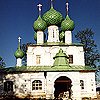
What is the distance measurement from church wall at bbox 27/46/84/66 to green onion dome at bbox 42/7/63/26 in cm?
337

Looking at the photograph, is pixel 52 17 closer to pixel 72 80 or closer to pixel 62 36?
pixel 62 36

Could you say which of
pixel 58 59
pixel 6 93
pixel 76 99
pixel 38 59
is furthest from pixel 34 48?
pixel 76 99

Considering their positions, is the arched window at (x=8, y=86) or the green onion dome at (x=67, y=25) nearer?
the arched window at (x=8, y=86)

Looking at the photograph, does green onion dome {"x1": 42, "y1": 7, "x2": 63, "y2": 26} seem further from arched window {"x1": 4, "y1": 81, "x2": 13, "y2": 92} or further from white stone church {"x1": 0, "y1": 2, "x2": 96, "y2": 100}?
arched window {"x1": 4, "y1": 81, "x2": 13, "y2": 92}

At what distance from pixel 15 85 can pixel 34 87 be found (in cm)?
216

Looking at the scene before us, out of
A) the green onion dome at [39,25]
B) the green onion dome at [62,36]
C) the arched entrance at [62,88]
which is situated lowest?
the arched entrance at [62,88]

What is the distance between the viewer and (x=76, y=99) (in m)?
24.7

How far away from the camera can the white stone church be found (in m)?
25.5

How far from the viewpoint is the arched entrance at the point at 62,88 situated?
88.6 feet

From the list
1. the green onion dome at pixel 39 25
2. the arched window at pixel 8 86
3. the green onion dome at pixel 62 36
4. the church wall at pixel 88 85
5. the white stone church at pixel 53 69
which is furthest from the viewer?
the green onion dome at pixel 62 36

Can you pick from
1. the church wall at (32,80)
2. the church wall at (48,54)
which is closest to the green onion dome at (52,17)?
the church wall at (48,54)

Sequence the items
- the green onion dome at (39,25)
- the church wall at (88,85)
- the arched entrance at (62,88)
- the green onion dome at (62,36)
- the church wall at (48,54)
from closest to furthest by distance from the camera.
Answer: the arched entrance at (62,88)
the church wall at (88,85)
the church wall at (48,54)
the green onion dome at (39,25)
the green onion dome at (62,36)

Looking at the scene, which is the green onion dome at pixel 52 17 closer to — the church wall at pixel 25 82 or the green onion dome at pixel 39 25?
the green onion dome at pixel 39 25

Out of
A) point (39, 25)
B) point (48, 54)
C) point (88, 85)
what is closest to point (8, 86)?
point (48, 54)
